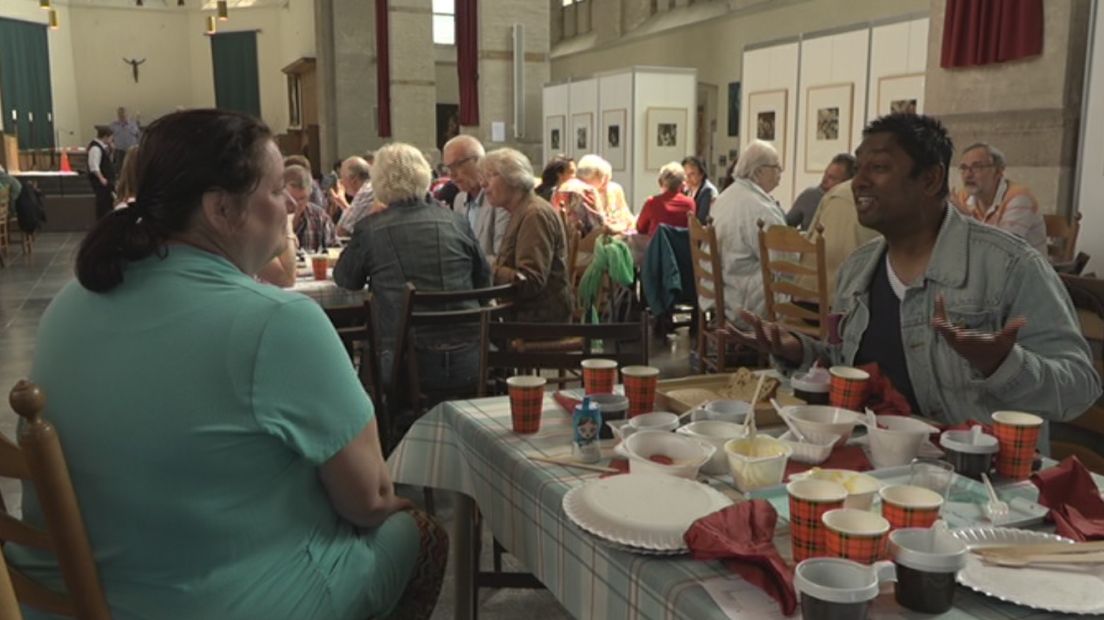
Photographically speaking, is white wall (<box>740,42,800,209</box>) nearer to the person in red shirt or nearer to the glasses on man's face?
the person in red shirt

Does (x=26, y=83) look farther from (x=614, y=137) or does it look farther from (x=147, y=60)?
(x=614, y=137)

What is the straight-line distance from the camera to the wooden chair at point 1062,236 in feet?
17.4

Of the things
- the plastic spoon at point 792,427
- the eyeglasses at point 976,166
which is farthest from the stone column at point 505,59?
the plastic spoon at point 792,427

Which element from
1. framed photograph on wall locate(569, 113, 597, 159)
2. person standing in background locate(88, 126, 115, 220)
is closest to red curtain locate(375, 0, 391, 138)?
framed photograph on wall locate(569, 113, 597, 159)

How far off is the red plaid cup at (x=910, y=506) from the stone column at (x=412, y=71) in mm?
10814

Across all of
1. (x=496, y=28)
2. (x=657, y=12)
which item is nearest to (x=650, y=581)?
(x=496, y=28)

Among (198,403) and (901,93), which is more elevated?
(901,93)

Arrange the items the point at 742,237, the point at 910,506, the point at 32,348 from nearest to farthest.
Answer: the point at 910,506
the point at 742,237
the point at 32,348

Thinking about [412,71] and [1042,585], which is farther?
[412,71]

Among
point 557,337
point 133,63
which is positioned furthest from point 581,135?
point 133,63

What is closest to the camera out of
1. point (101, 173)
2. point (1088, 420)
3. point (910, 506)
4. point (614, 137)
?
point (910, 506)

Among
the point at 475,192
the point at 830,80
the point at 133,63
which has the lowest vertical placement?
the point at 475,192

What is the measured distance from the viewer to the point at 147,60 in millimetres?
21031

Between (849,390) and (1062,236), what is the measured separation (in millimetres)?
4514
